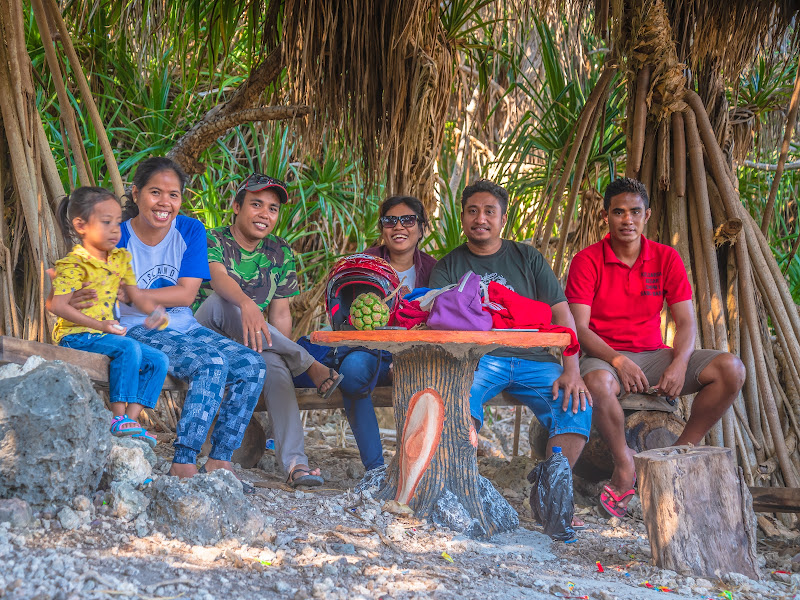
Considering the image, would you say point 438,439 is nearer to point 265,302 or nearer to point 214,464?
point 214,464

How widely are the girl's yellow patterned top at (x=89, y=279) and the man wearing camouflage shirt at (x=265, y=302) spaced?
0.53 metres

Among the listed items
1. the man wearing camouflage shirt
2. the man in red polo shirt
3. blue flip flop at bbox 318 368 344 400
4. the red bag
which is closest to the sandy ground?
the man wearing camouflage shirt

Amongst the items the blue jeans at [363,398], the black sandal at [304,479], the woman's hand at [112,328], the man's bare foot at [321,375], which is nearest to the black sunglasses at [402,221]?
the blue jeans at [363,398]

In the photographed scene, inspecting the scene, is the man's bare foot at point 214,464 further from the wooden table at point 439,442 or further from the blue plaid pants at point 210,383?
the wooden table at point 439,442

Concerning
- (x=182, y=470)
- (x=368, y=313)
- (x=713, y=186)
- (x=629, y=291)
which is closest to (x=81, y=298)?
(x=182, y=470)

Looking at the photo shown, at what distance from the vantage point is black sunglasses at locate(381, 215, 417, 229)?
358 cm

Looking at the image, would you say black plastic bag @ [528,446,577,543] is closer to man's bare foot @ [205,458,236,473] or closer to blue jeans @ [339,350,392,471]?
blue jeans @ [339,350,392,471]

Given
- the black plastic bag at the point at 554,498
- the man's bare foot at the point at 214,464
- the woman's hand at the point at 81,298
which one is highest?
the woman's hand at the point at 81,298

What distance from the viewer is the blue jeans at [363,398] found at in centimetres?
337

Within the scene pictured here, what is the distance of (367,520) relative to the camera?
2.66 metres

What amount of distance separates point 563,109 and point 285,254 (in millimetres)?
2402

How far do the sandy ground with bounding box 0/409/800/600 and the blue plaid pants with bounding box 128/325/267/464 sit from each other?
0.30 m

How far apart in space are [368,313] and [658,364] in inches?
64.3

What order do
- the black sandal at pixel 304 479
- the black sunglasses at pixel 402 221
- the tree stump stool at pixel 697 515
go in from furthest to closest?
the black sunglasses at pixel 402 221 < the black sandal at pixel 304 479 < the tree stump stool at pixel 697 515
